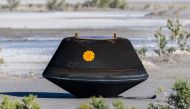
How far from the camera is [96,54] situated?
1466 cm

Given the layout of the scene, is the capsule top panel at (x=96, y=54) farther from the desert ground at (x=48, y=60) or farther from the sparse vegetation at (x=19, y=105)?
the sparse vegetation at (x=19, y=105)

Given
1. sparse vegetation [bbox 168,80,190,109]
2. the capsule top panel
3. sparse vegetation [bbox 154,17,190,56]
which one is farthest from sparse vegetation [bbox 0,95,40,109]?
sparse vegetation [bbox 154,17,190,56]

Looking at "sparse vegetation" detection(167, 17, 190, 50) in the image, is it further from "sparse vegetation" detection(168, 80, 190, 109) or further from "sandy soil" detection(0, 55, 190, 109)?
"sparse vegetation" detection(168, 80, 190, 109)

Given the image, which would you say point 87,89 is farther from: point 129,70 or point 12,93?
point 12,93

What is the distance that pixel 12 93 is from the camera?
1622cm

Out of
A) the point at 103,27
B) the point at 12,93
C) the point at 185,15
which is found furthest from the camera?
the point at 185,15

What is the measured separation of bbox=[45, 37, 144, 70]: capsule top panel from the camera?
1465 centimetres

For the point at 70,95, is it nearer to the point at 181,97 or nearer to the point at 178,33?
the point at 181,97

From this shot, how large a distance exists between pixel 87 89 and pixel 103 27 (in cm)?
3188

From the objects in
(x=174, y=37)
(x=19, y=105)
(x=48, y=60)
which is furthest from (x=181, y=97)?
(x=174, y=37)

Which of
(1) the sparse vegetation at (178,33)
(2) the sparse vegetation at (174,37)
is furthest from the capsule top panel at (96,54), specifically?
(1) the sparse vegetation at (178,33)

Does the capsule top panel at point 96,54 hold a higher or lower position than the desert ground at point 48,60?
higher

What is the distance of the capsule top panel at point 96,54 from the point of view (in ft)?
48.1

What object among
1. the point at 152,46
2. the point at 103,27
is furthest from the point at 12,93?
the point at 103,27
